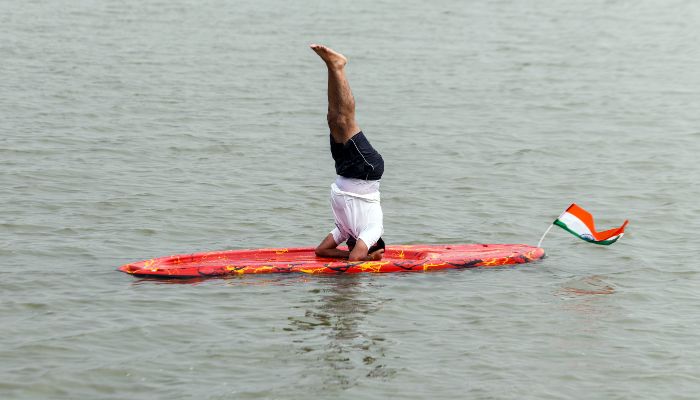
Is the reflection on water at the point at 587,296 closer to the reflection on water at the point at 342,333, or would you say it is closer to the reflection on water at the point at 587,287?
the reflection on water at the point at 587,287

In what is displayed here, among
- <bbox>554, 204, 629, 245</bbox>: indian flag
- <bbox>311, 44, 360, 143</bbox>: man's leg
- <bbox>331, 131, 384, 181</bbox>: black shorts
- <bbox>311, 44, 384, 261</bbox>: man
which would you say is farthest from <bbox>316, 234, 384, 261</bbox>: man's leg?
<bbox>554, 204, 629, 245</bbox>: indian flag

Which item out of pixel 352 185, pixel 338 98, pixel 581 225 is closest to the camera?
pixel 338 98

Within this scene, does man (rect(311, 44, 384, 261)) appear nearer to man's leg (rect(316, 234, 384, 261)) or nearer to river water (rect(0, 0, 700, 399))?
man's leg (rect(316, 234, 384, 261))

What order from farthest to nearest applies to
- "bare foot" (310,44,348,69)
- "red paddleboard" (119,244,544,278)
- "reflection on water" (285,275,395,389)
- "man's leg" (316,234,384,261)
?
"man's leg" (316,234,384,261)
"red paddleboard" (119,244,544,278)
"bare foot" (310,44,348,69)
"reflection on water" (285,275,395,389)

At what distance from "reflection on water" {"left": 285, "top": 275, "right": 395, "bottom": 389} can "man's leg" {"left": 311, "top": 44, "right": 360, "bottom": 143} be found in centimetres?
144

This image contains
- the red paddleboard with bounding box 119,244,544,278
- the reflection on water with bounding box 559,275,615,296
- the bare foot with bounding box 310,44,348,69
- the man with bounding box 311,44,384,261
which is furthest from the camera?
the reflection on water with bounding box 559,275,615,296

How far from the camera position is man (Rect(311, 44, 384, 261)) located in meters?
10.7

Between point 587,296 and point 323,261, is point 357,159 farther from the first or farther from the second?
point 587,296

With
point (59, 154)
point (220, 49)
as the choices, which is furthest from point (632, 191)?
point (220, 49)

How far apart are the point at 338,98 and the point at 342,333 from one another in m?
2.39

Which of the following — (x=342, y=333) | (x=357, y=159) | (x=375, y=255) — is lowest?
(x=342, y=333)

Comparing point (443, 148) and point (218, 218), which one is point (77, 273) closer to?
point (218, 218)

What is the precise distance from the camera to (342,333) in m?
9.38

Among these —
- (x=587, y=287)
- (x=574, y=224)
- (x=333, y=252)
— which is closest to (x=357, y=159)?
(x=333, y=252)
